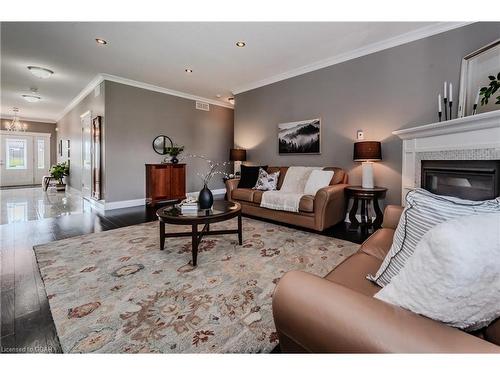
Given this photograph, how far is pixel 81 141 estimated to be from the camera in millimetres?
6273

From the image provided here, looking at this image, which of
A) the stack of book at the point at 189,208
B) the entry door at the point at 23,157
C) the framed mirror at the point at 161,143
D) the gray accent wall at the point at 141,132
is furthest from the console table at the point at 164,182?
the entry door at the point at 23,157

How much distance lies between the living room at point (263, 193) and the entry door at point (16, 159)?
3320 millimetres

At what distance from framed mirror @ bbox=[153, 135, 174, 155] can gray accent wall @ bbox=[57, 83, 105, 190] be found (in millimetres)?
1150

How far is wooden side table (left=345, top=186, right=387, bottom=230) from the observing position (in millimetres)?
3066

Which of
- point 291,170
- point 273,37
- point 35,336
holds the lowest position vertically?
point 35,336

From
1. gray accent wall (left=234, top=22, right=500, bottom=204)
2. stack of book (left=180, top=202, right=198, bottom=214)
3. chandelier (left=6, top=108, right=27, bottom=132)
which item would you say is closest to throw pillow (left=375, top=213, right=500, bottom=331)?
stack of book (left=180, top=202, right=198, bottom=214)

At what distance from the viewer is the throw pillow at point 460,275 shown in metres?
0.57

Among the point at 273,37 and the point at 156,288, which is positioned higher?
the point at 273,37

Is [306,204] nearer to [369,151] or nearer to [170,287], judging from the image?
[369,151]

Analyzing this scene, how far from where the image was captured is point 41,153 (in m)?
9.34

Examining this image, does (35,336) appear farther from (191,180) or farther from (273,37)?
(191,180)

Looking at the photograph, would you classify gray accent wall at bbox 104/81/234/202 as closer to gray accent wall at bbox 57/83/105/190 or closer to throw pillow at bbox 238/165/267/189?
gray accent wall at bbox 57/83/105/190

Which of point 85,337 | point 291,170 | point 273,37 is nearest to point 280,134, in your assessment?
point 291,170

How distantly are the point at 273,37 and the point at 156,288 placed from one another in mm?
3297
